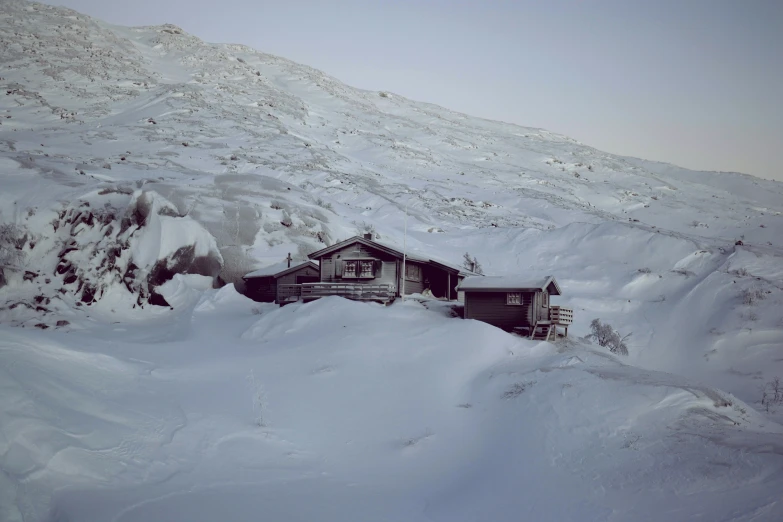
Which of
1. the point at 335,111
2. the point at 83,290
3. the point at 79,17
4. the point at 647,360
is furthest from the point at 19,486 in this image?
the point at 79,17

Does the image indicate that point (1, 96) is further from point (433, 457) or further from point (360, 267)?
point (433, 457)

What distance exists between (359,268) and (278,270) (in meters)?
6.76

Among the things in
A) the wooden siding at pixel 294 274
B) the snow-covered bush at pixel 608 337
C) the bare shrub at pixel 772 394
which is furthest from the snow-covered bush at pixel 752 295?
the wooden siding at pixel 294 274

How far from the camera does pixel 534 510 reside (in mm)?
17703

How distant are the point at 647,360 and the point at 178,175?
42712 millimetres

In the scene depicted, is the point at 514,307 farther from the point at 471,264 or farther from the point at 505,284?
the point at 471,264

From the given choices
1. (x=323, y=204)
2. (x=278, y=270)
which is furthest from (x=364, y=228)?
(x=278, y=270)

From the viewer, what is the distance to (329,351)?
97.8ft

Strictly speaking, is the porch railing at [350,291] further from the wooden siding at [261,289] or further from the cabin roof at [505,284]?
the cabin roof at [505,284]

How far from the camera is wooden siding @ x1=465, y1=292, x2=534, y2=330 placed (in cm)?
3466

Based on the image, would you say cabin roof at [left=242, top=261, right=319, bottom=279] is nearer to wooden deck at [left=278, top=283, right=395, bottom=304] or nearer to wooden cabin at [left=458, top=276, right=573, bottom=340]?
wooden deck at [left=278, top=283, right=395, bottom=304]

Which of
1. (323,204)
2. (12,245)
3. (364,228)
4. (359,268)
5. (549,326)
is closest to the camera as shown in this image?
(549,326)

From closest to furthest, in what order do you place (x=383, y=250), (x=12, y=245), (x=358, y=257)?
(x=12, y=245) → (x=383, y=250) → (x=358, y=257)

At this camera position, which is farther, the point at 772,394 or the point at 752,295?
the point at 752,295
